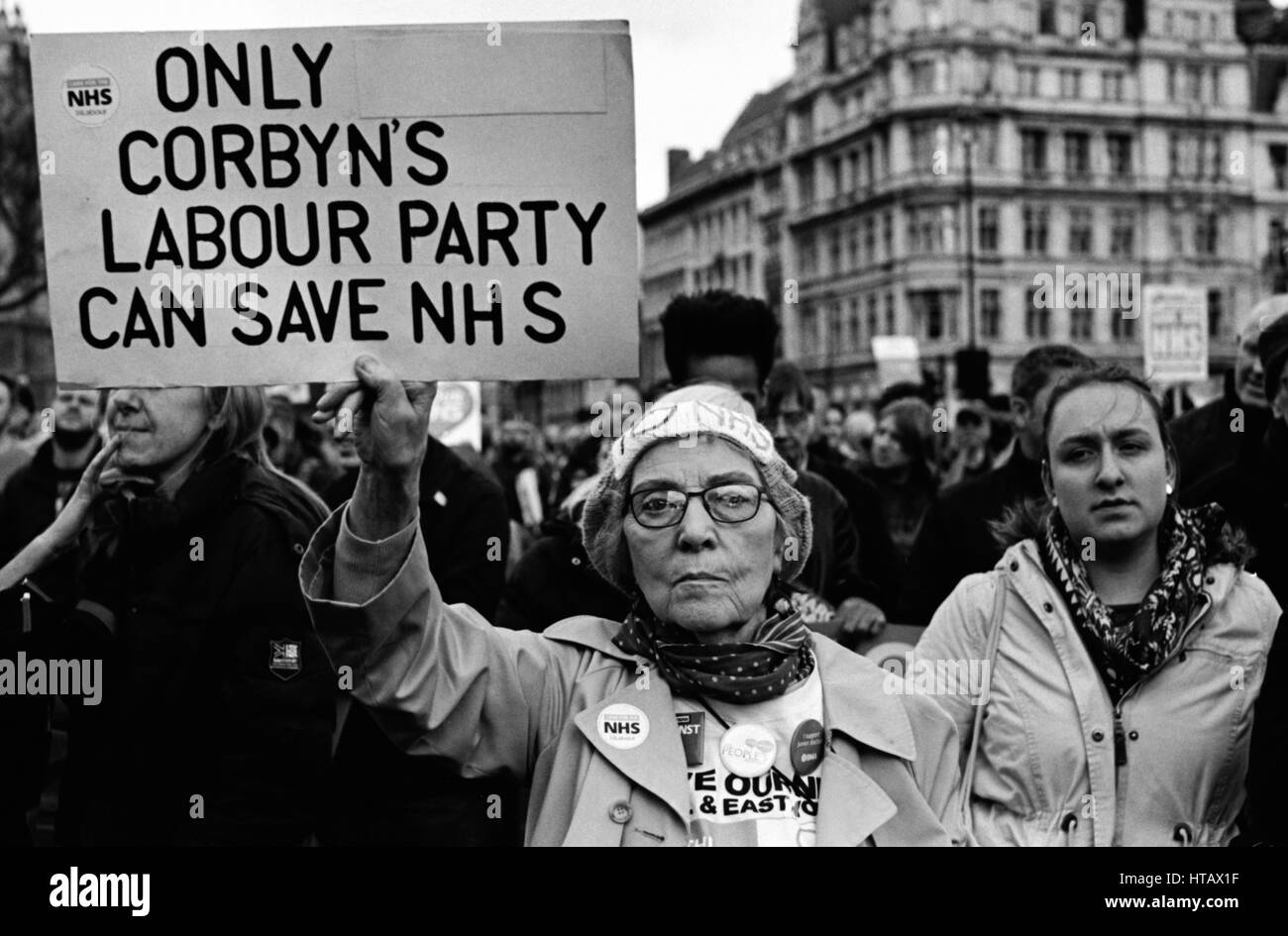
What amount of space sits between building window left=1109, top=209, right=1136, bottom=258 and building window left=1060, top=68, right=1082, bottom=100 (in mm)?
5338

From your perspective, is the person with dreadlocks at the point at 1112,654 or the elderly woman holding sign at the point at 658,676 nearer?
the elderly woman holding sign at the point at 658,676

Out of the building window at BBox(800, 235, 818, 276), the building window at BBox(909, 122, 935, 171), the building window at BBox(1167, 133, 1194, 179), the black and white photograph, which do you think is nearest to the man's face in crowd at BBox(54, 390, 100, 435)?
the black and white photograph

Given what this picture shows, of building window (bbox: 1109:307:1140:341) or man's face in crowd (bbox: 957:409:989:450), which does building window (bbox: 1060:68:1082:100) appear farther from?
man's face in crowd (bbox: 957:409:989:450)

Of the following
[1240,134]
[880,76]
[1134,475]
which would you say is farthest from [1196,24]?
[1134,475]

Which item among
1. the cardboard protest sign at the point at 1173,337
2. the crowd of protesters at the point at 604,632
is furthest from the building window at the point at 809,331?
the crowd of protesters at the point at 604,632

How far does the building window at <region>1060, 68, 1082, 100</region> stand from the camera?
74.2m

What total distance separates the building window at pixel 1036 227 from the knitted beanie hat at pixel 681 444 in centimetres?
7490

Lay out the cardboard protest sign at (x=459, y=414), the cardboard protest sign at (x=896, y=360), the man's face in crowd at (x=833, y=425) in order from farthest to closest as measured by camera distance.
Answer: the cardboard protest sign at (x=896, y=360) → the man's face in crowd at (x=833, y=425) → the cardboard protest sign at (x=459, y=414)

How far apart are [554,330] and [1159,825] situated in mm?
1466

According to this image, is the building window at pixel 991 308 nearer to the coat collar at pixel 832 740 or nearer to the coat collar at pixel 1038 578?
the coat collar at pixel 1038 578

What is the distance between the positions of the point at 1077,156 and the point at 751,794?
7747cm

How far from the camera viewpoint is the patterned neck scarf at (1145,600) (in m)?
3.31

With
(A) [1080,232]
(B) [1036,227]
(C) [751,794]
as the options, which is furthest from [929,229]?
(C) [751,794]

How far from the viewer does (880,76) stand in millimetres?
74875
